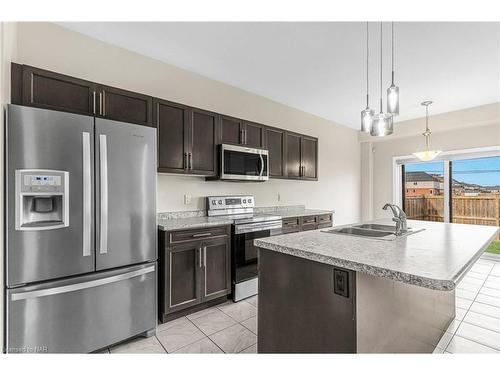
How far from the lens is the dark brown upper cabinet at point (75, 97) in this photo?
6.16 ft

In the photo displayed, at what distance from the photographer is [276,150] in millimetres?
3818

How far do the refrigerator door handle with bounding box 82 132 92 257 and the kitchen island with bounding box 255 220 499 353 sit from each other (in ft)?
4.01

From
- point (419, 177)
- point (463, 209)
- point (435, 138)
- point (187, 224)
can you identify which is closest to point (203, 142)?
point (187, 224)

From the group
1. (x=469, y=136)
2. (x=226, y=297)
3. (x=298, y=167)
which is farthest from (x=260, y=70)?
(x=469, y=136)

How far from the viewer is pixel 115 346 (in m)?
2.08

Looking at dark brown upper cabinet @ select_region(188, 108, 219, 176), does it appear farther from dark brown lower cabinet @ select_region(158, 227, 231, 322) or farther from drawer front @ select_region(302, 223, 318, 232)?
drawer front @ select_region(302, 223, 318, 232)

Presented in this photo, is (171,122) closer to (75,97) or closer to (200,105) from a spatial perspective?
(200,105)

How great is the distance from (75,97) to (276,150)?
2.50 m

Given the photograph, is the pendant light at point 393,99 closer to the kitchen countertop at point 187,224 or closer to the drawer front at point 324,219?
the kitchen countertop at point 187,224

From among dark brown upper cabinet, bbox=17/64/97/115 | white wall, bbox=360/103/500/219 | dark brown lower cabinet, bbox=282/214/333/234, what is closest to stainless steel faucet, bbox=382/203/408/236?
dark brown lower cabinet, bbox=282/214/333/234

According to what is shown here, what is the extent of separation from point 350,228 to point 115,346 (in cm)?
215

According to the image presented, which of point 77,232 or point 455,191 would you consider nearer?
point 77,232
